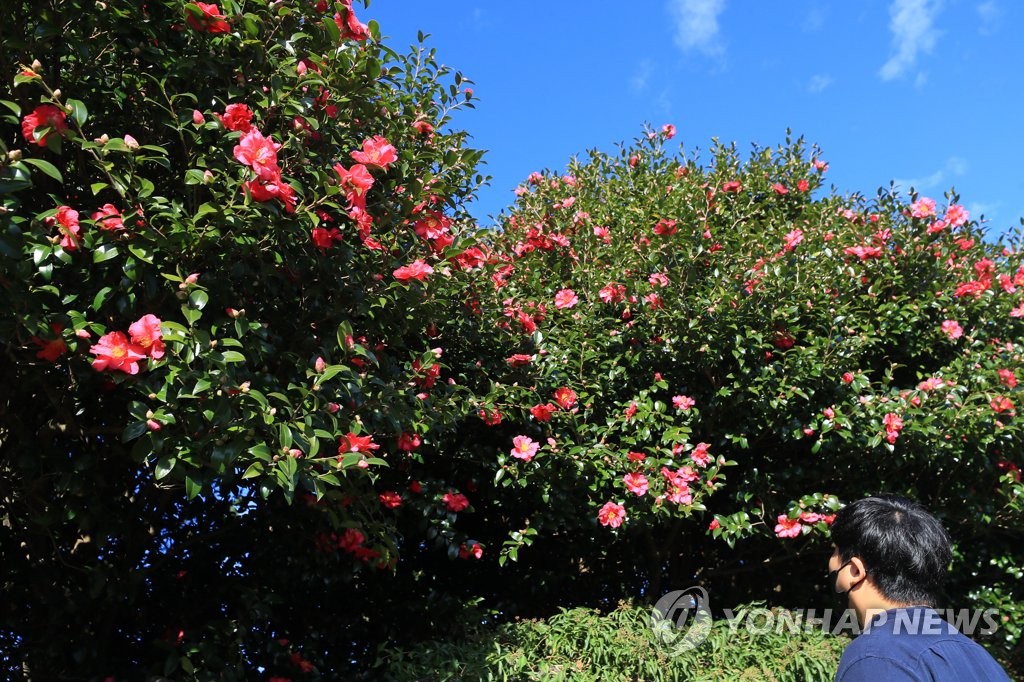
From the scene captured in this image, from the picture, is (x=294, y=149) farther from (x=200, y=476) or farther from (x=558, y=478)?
(x=558, y=478)

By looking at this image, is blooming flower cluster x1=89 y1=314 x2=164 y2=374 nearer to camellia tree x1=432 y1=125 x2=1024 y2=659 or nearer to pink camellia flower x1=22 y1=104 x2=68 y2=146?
pink camellia flower x1=22 y1=104 x2=68 y2=146


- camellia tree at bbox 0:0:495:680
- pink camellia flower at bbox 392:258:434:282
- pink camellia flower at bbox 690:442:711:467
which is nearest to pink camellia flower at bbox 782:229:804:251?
pink camellia flower at bbox 690:442:711:467

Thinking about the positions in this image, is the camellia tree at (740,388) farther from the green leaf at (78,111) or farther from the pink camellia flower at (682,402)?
the green leaf at (78,111)

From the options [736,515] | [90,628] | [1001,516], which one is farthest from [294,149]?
[1001,516]

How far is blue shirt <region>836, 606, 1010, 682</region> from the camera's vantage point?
1370 millimetres

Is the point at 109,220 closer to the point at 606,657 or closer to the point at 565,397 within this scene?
the point at 565,397

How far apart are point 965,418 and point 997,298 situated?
1.23 meters

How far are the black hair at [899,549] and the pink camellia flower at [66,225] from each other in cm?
212

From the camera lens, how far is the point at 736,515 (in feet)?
14.8

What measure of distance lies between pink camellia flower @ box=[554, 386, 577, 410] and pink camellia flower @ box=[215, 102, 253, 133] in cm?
218


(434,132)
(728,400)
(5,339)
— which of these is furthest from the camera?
(728,400)

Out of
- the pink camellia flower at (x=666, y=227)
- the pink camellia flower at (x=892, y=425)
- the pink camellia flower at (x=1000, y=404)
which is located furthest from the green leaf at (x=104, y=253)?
the pink camellia flower at (x=1000, y=404)

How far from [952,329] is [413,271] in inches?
138

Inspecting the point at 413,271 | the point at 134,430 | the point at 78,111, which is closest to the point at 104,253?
the point at 78,111
